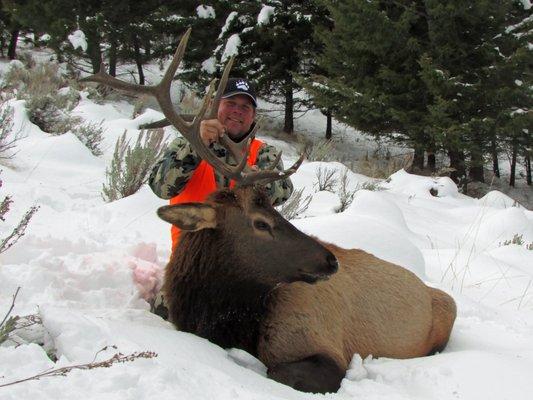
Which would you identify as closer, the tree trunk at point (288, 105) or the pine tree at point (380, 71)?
the pine tree at point (380, 71)

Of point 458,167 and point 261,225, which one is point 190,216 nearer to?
point 261,225

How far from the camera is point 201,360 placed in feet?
7.94

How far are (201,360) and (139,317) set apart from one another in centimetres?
87

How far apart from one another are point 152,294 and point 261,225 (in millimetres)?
1093

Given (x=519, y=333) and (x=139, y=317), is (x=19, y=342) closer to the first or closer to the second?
(x=139, y=317)

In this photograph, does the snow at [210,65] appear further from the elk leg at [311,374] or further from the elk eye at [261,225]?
the elk leg at [311,374]

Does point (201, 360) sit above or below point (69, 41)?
below

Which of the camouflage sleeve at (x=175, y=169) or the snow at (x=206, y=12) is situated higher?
the snow at (x=206, y=12)

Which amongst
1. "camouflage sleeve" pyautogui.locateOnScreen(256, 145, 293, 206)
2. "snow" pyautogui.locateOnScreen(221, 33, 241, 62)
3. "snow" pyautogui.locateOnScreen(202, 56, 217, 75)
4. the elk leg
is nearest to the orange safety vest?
"camouflage sleeve" pyautogui.locateOnScreen(256, 145, 293, 206)

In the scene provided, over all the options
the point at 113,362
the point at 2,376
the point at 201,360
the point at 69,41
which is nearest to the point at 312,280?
the point at 201,360

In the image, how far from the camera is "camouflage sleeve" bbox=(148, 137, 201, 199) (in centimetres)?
388

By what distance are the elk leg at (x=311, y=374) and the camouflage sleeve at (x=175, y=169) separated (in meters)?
1.52

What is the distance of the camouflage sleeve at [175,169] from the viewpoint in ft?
12.7

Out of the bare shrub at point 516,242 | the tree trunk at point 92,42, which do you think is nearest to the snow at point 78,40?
the tree trunk at point 92,42
